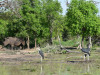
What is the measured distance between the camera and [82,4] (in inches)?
1428

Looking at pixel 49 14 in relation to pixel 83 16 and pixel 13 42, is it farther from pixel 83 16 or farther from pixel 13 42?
pixel 13 42

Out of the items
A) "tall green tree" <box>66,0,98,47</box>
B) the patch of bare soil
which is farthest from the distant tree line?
the patch of bare soil

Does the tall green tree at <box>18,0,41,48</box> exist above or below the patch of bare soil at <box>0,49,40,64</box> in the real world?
above

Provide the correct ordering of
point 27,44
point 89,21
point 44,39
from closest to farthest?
point 89,21
point 27,44
point 44,39

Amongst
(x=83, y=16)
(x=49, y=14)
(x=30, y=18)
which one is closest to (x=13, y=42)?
(x=30, y=18)

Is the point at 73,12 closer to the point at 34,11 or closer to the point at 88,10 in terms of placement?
the point at 88,10

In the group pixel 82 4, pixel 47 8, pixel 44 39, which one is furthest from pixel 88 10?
pixel 44 39

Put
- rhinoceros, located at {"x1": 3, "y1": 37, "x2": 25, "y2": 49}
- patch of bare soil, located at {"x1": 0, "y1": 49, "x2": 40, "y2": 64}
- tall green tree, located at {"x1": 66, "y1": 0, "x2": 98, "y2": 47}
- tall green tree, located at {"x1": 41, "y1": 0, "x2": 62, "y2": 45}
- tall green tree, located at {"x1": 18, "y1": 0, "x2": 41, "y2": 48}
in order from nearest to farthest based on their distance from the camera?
patch of bare soil, located at {"x1": 0, "y1": 49, "x2": 40, "y2": 64}
tall green tree, located at {"x1": 66, "y1": 0, "x2": 98, "y2": 47}
rhinoceros, located at {"x1": 3, "y1": 37, "x2": 25, "y2": 49}
tall green tree, located at {"x1": 18, "y1": 0, "x2": 41, "y2": 48}
tall green tree, located at {"x1": 41, "y1": 0, "x2": 62, "y2": 45}

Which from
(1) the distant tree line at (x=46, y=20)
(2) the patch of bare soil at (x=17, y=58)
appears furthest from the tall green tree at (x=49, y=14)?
(2) the patch of bare soil at (x=17, y=58)

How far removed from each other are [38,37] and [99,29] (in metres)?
9.94

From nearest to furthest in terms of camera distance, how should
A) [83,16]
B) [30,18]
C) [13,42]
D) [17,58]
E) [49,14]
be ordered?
[17,58]
[83,16]
[13,42]
[30,18]
[49,14]

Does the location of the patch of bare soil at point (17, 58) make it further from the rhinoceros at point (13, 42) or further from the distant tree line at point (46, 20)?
the distant tree line at point (46, 20)

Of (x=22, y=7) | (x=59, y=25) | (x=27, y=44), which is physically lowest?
(x=27, y=44)

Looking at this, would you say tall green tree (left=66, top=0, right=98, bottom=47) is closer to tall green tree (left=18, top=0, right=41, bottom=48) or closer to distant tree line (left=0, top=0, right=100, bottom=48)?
distant tree line (left=0, top=0, right=100, bottom=48)
